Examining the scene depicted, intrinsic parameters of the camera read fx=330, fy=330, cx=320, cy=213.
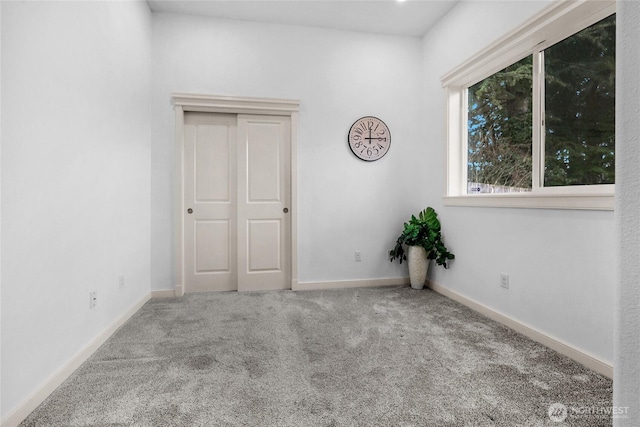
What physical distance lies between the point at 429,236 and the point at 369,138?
1271 millimetres

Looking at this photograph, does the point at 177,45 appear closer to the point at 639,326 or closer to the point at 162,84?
the point at 162,84

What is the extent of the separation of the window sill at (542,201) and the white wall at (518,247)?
0.15 ft

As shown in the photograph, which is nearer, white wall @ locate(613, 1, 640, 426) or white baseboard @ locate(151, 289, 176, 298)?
white wall @ locate(613, 1, 640, 426)

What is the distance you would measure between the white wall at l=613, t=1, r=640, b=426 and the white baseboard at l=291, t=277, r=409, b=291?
3.10 m

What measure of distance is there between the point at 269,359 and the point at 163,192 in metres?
→ 2.16

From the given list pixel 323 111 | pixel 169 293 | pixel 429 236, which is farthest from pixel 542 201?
pixel 169 293

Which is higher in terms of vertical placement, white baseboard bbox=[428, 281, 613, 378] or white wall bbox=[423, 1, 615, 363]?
white wall bbox=[423, 1, 615, 363]

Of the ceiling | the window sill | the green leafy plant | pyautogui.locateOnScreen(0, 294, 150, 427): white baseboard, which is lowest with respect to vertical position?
pyautogui.locateOnScreen(0, 294, 150, 427): white baseboard

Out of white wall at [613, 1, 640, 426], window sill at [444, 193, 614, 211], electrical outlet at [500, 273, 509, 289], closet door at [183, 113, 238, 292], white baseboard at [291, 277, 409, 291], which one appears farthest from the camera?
white baseboard at [291, 277, 409, 291]

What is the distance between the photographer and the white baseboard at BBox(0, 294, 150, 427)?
1.42 m

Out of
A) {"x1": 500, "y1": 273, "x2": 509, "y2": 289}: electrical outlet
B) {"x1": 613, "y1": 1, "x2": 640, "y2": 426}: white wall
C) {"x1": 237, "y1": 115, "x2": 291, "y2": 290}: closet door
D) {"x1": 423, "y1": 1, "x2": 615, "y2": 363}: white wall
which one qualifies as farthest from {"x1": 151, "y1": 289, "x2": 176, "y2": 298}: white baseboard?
{"x1": 613, "y1": 1, "x2": 640, "y2": 426}: white wall

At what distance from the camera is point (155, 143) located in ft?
10.9

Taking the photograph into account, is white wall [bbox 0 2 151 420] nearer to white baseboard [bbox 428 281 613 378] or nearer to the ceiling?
the ceiling

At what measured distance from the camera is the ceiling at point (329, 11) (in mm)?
3174
